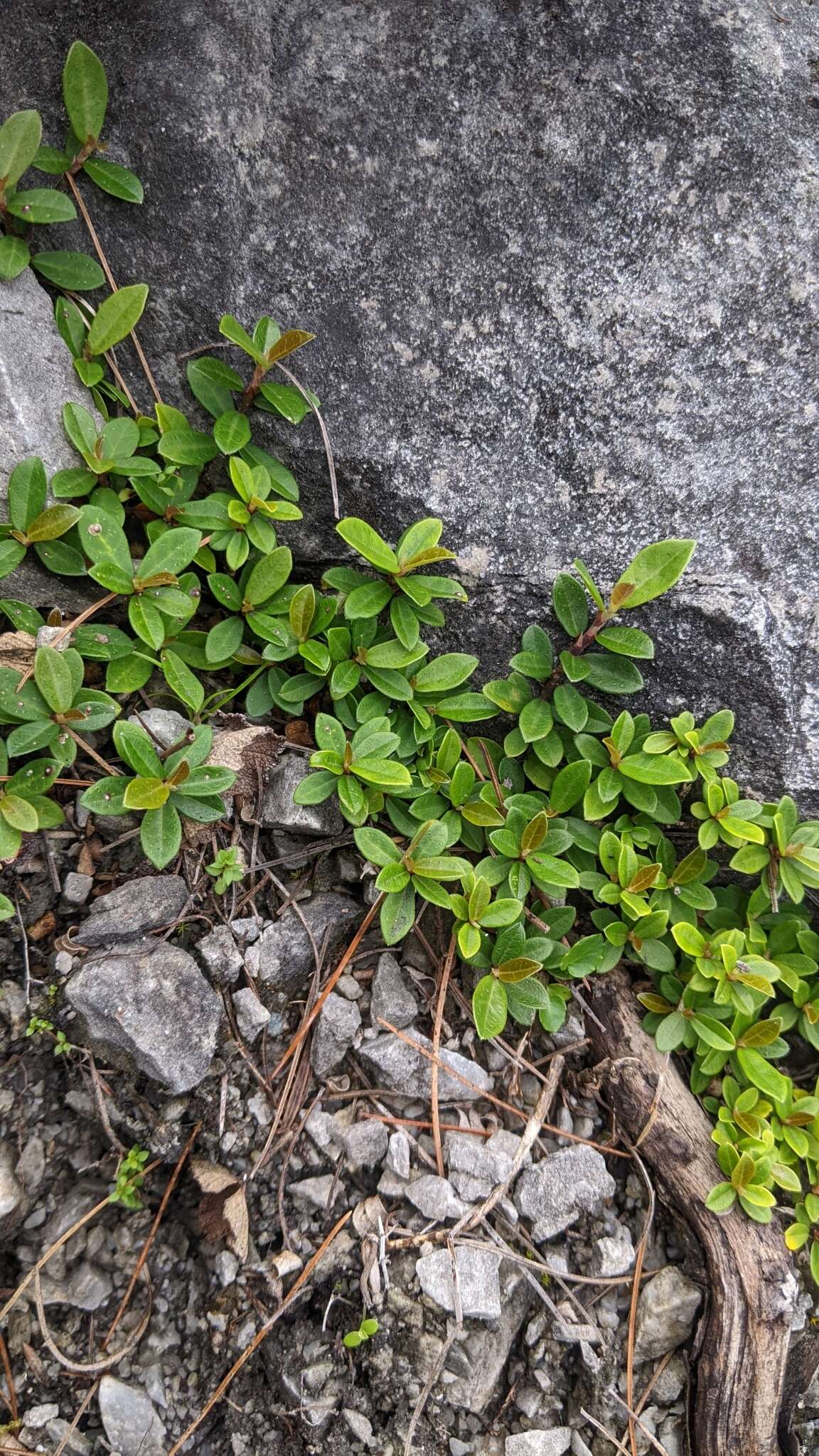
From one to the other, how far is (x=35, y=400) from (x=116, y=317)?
1.04ft

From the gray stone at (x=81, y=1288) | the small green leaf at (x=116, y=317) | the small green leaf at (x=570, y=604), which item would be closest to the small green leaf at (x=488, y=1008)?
→ the small green leaf at (x=570, y=604)

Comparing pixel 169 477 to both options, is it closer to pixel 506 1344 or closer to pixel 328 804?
pixel 328 804

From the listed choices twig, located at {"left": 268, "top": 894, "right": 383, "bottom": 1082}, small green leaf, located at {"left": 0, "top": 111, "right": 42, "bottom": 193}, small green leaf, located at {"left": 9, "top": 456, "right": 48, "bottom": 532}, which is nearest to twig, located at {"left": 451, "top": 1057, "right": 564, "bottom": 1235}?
twig, located at {"left": 268, "top": 894, "right": 383, "bottom": 1082}

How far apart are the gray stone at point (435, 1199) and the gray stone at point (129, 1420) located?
758mm

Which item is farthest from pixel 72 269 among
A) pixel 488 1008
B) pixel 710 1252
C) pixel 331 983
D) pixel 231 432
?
pixel 710 1252

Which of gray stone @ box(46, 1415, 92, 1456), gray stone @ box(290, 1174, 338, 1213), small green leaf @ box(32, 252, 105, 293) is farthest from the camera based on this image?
small green leaf @ box(32, 252, 105, 293)

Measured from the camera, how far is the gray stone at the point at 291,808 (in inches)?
91.7

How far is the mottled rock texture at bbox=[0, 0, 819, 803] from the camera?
2.19m

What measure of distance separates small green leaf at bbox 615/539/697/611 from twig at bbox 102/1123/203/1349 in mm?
1810

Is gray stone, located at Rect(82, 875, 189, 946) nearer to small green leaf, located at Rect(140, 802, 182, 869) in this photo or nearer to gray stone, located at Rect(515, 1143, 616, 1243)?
small green leaf, located at Rect(140, 802, 182, 869)

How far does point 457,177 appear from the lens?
2219mm

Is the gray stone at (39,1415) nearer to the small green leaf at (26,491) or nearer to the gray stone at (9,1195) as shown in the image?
the gray stone at (9,1195)

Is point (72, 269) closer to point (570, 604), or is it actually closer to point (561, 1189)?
point (570, 604)

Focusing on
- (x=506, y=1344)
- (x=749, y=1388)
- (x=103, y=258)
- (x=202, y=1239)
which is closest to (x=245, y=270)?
(x=103, y=258)
